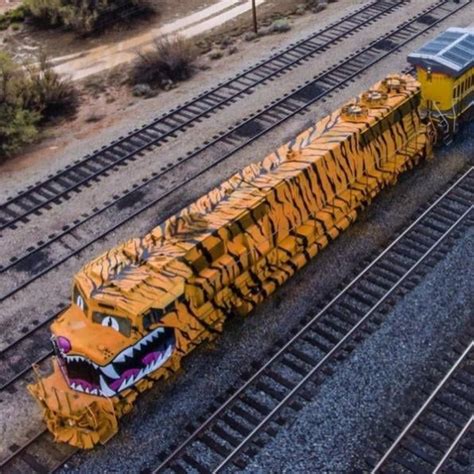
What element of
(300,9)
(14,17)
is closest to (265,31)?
(300,9)

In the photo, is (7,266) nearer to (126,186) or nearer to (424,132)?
(126,186)

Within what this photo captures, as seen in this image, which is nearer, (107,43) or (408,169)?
(408,169)

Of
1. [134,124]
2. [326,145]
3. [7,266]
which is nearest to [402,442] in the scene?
[326,145]

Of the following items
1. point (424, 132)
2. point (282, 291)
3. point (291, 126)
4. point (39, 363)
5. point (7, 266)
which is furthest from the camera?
point (291, 126)

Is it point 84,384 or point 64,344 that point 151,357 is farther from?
point 64,344

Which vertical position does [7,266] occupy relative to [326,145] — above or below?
below

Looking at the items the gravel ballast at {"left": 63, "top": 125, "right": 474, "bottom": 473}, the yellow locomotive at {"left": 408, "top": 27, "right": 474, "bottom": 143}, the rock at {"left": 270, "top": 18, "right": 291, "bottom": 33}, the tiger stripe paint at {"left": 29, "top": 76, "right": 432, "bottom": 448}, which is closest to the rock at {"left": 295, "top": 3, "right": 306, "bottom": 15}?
the rock at {"left": 270, "top": 18, "right": 291, "bottom": 33}

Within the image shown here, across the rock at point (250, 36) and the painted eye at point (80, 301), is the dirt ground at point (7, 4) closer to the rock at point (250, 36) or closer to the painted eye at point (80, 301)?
the rock at point (250, 36)
